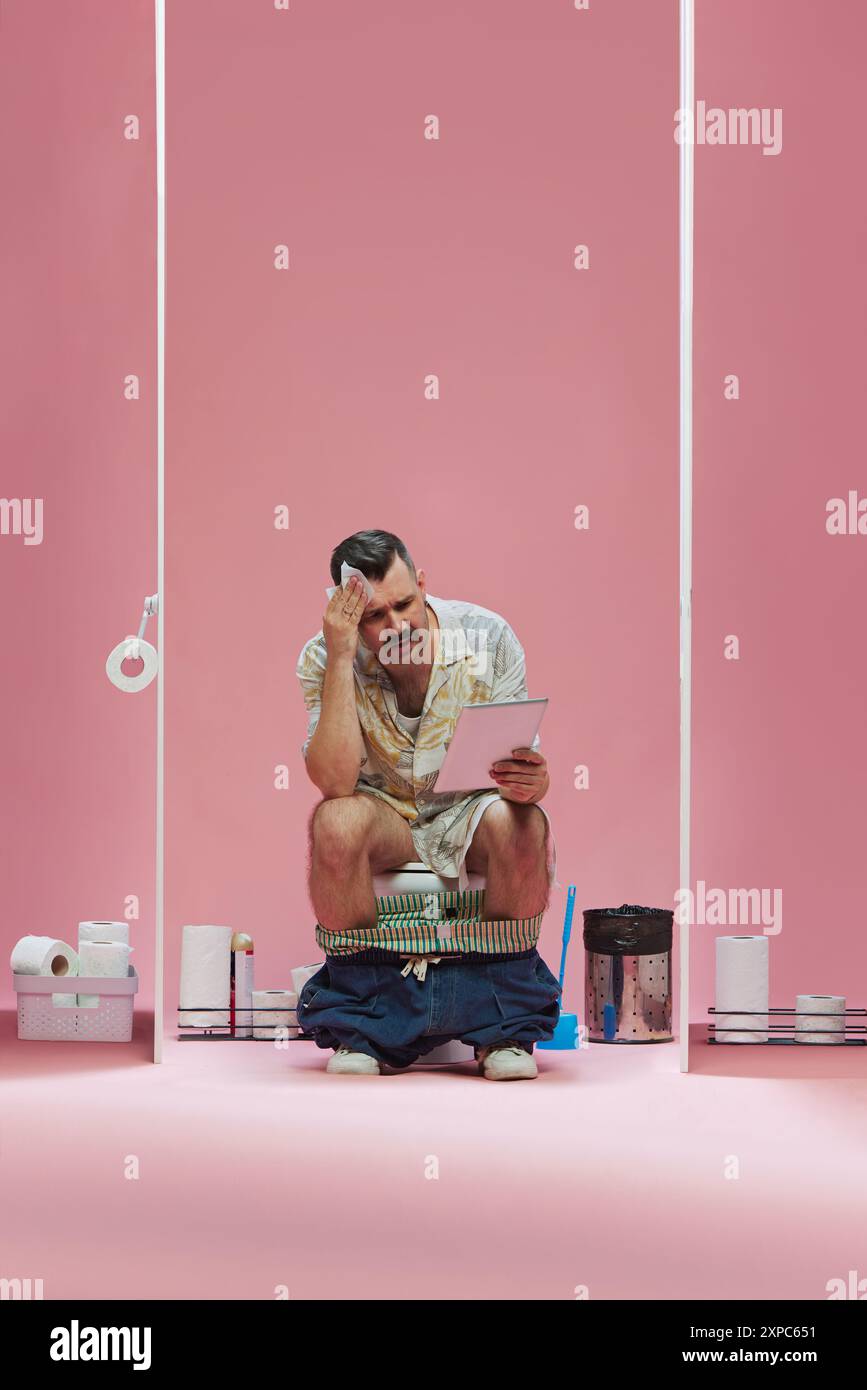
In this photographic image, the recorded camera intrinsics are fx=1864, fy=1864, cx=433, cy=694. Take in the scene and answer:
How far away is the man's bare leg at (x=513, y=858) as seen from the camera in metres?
3.66

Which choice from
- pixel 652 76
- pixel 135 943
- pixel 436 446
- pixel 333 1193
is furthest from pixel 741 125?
pixel 333 1193

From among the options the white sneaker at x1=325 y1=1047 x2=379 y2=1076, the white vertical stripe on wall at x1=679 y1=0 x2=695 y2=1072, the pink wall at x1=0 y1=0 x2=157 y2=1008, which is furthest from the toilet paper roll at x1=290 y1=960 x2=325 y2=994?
the white vertical stripe on wall at x1=679 y1=0 x2=695 y2=1072

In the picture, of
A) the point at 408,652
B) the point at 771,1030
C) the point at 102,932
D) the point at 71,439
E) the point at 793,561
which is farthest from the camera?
the point at 71,439

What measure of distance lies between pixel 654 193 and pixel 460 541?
1.01 meters

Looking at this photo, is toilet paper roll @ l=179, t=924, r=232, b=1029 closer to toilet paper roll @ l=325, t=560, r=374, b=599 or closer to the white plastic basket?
the white plastic basket

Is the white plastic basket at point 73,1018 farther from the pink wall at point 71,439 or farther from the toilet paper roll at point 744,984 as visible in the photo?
the toilet paper roll at point 744,984

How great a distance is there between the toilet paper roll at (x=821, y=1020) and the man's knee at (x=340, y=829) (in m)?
1.16

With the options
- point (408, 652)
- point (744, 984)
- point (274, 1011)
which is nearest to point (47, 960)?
point (274, 1011)

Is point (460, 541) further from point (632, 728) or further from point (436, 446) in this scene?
point (632, 728)

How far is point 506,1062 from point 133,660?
1.17 meters

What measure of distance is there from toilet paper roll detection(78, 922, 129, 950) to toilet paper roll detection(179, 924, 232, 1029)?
17cm

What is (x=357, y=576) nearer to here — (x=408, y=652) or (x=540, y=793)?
(x=408, y=652)

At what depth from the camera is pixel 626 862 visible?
480cm

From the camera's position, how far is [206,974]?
4266 millimetres
